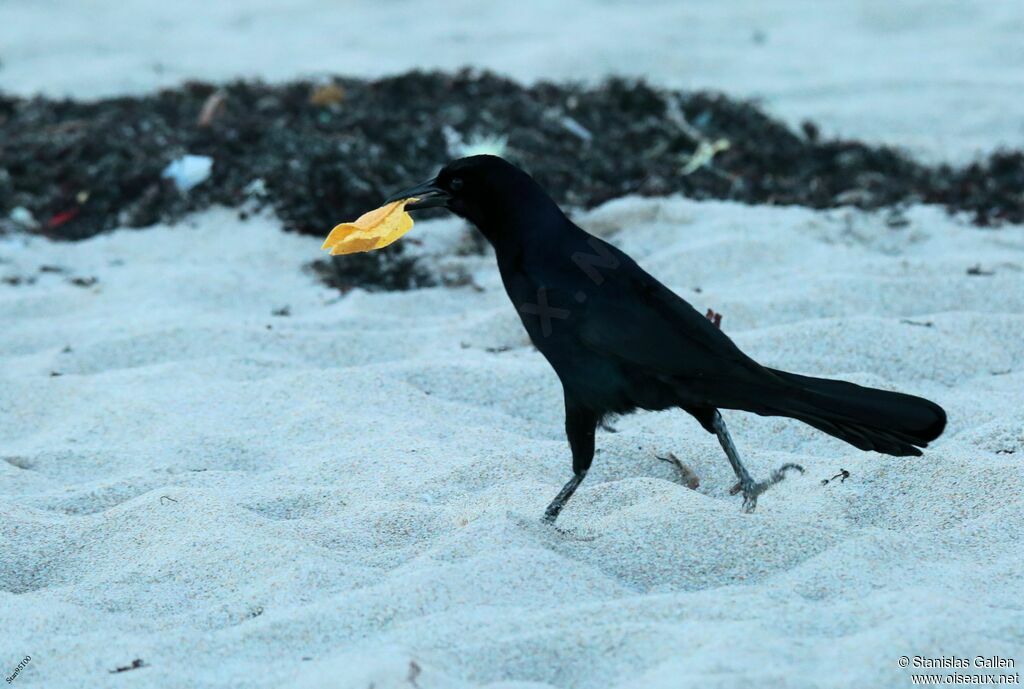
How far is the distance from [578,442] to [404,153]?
3339mm

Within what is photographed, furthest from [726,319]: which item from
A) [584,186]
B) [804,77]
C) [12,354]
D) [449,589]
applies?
[804,77]

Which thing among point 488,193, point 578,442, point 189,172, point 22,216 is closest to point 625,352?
point 578,442

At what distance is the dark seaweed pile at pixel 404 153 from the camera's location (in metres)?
5.66

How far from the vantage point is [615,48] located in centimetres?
876

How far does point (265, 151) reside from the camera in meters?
6.04

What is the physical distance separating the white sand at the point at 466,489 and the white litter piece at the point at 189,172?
633 mm

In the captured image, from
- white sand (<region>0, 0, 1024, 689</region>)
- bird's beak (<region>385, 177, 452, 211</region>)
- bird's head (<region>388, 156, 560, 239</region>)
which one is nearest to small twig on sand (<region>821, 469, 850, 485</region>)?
white sand (<region>0, 0, 1024, 689</region>)

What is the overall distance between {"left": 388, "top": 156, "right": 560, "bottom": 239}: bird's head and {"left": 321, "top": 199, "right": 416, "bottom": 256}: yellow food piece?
4.7 inches

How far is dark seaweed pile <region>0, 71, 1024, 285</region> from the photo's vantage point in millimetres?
5664

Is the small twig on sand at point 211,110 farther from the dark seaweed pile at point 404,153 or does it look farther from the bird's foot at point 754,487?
the bird's foot at point 754,487

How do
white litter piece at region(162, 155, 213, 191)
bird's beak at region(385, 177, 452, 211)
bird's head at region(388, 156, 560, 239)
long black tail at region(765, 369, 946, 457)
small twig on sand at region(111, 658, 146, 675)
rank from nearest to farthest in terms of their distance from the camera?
small twig on sand at region(111, 658, 146, 675) → long black tail at region(765, 369, 946, 457) → bird's head at region(388, 156, 560, 239) → bird's beak at region(385, 177, 452, 211) → white litter piece at region(162, 155, 213, 191)

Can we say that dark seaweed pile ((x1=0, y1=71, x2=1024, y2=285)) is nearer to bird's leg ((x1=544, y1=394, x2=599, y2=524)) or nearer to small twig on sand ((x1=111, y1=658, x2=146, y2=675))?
bird's leg ((x1=544, y1=394, x2=599, y2=524))

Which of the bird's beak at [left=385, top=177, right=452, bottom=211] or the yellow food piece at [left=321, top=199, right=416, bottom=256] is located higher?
the bird's beak at [left=385, top=177, right=452, bottom=211]

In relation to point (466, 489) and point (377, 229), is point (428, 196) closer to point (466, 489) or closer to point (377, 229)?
point (377, 229)
